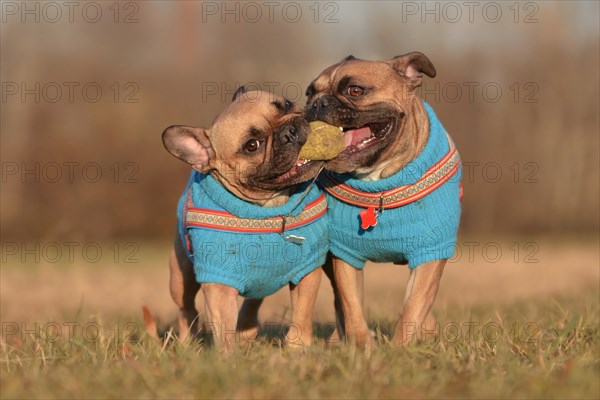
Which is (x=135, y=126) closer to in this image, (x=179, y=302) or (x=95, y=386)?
(x=179, y=302)

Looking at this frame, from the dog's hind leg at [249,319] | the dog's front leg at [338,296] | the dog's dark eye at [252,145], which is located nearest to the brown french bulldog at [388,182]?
the dog's front leg at [338,296]

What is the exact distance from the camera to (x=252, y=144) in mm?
5957

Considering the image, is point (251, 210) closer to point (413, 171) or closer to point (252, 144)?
point (252, 144)

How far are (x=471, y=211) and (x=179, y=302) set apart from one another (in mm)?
20810

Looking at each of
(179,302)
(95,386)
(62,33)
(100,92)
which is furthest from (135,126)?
(95,386)

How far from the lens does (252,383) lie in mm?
3811

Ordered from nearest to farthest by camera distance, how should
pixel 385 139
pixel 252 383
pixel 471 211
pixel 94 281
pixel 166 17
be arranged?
1. pixel 252 383
2. pixel 385 139
3. pixel 94 281
4. pixel 166 17
5. pixel 471 211

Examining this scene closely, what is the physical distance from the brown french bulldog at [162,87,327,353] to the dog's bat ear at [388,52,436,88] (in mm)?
765

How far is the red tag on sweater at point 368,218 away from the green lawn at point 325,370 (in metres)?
1.04

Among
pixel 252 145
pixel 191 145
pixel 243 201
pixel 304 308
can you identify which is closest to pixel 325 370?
pixel 304 308

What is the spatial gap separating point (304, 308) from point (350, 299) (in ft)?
1.16

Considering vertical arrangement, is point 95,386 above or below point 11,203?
above

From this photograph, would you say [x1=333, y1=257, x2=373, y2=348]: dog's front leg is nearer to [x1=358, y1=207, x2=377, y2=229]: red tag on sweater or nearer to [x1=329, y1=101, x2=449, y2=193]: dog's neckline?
[x1=358, y1=207, x2=377, y2=229]: red tag on sweater

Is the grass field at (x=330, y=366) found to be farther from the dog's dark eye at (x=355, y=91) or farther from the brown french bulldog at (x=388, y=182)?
the dog's dark eye at (x=355, y=91)
